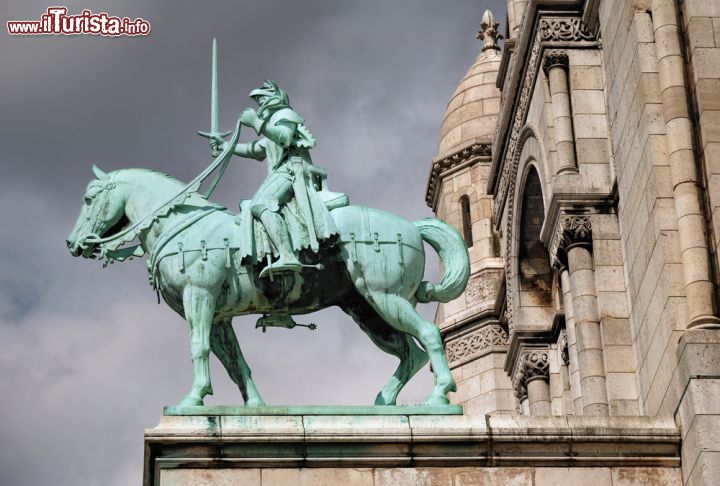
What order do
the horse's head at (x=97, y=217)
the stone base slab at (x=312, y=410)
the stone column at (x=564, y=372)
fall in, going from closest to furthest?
the stone base slab at (x=312, y=410)
the horse's head at (x=97, y=217)
the stone column at (x=564, y=372)

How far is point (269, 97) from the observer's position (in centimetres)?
2942

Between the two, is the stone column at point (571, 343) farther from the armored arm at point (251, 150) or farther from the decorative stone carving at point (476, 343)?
the decorative stone carving at point (476, 343)

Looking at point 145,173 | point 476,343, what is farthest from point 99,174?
point 476,343

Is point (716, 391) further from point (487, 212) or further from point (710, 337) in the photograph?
point (487, 212)

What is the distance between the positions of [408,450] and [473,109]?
22945 millimetres

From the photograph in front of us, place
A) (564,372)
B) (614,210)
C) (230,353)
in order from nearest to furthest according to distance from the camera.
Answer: (230,353) < (614,210) < (564,372)

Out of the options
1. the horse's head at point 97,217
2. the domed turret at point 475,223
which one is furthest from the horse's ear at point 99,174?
the domed turret at point 475,223

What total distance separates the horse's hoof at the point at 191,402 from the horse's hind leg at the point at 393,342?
263 cm

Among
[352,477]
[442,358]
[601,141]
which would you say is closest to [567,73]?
[601,141]

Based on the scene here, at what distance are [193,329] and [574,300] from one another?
734 cm

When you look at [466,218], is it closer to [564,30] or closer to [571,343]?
[564,30]

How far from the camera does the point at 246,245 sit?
28.0 m

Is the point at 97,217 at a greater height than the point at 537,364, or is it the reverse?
the point at 537,364

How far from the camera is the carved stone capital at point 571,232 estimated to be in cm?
3275
